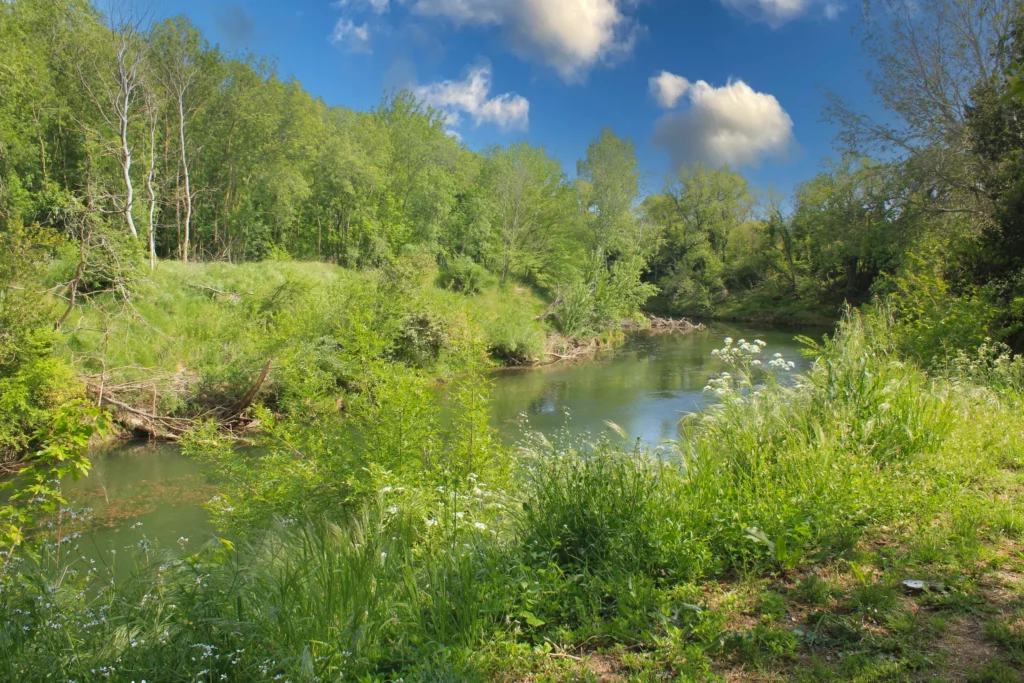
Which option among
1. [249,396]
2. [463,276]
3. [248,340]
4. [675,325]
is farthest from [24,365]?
[675,325]

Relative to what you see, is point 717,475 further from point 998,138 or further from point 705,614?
point 998,138

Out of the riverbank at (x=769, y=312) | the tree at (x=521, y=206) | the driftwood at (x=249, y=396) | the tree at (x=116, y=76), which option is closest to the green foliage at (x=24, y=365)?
the driftwood at (x=249, y=396)

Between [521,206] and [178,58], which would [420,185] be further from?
[178,58]

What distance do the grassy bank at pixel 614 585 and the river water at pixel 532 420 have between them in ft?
2.56

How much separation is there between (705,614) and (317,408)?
6762 mm

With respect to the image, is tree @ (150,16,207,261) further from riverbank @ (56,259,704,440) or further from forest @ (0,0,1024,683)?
riverbank @ (56,259,704,440)

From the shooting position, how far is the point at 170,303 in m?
17.6

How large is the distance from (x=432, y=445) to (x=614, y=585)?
402 centimetres

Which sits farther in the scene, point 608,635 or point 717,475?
point 717,475

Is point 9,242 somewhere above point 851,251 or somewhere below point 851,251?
below

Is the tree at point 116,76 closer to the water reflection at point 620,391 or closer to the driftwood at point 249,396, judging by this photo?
the driftwood at point 249,396

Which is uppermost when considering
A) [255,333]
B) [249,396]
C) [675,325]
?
[675,325]

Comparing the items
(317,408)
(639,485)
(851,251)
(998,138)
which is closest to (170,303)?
(317,408)

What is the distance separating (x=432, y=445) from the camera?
7.13m
